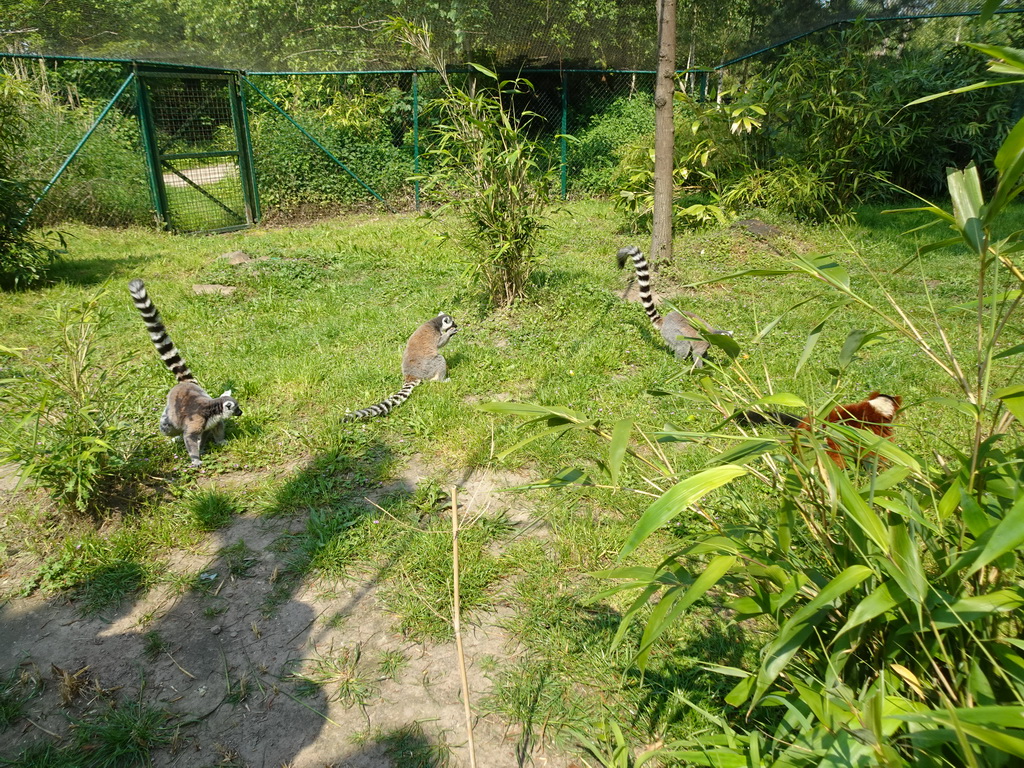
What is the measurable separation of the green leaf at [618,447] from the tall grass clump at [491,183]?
5.05 metres

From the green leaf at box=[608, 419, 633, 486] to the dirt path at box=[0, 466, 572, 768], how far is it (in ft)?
4.81

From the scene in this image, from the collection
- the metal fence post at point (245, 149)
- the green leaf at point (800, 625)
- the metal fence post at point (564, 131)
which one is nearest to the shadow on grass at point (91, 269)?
the metal fence post at point (245, 149)

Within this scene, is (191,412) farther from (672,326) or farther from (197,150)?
(197,150)

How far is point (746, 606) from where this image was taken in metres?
1.65

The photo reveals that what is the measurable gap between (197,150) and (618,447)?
12530 millimetres

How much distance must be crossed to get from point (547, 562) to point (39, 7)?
53.7ft

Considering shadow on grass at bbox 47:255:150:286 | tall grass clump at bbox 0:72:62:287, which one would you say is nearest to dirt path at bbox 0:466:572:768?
tall grass clump at bbox 0:72:62:287

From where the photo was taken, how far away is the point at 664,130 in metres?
7.95

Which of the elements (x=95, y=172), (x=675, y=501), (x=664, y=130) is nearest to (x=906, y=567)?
(x=675, y=501)

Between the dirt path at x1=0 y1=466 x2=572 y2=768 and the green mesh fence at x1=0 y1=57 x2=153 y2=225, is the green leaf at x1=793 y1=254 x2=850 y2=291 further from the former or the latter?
the green mesh fence at x1=0 y1=57 x2=153 y2=225

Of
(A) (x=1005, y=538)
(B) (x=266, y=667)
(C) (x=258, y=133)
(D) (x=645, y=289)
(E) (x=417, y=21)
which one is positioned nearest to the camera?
(A) (x=1005, y=538)

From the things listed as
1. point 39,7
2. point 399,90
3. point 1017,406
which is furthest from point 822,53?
point 39,7

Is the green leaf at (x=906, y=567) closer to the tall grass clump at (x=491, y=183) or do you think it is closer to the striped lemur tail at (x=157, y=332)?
the striped lemur tail at (x=157, y=332)

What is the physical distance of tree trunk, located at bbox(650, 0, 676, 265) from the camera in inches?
299
